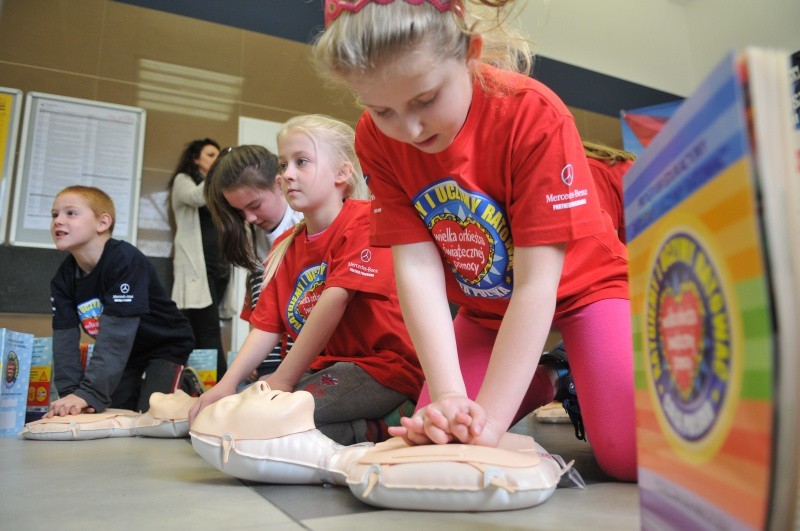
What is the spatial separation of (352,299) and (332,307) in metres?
0.13

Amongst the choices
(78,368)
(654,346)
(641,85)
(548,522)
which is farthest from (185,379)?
(641,85)

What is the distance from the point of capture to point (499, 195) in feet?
2.60

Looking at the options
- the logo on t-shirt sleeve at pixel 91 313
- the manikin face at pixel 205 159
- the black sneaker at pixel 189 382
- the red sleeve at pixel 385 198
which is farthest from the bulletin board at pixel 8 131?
the red sleeve at pixel 385 198

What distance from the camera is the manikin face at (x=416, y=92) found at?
2.05 feet

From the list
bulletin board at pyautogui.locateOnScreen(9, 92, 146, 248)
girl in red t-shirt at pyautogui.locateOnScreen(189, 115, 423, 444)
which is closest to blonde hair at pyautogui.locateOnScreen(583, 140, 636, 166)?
girl in red t-shirt at pyautogui.locateOnScreen(189, 115, 423, 444)

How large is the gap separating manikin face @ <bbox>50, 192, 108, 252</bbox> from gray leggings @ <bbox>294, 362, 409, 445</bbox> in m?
0.98

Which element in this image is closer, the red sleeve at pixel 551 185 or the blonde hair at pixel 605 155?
the red sleeve at pixel 551 185

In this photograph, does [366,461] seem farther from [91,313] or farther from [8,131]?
[8,131]

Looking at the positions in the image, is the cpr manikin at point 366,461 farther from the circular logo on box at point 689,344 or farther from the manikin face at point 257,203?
the manikin face at point 257,203

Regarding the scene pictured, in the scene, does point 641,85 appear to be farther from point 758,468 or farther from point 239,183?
point 758,468

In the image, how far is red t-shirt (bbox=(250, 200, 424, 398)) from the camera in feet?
3.59

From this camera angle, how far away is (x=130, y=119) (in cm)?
274

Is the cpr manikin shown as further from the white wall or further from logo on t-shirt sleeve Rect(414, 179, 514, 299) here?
the white wall

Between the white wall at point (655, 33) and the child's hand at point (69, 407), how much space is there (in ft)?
8.80
